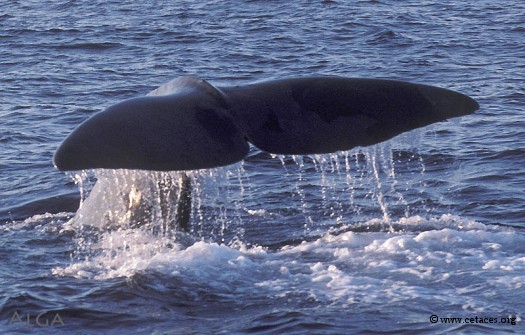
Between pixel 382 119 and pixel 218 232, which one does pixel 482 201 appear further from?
pixel 382 119

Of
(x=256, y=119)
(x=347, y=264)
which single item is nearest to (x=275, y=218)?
(x=347, y=264)

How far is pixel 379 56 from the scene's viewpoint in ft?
59.2

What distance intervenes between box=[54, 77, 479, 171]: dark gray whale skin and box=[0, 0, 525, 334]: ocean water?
225 millimetres

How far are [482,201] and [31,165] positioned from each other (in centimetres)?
492

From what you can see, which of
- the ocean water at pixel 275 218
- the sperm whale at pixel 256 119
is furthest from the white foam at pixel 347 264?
the sperm whale at pixel 256 119

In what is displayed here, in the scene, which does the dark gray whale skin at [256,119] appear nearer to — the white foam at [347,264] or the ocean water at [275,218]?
the ocean water at [275,218]

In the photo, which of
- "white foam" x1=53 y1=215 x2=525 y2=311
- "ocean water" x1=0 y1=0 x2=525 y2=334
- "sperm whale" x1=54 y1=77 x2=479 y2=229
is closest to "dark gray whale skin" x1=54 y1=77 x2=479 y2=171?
"sperm whale" x1=54 y1=77 x2=479 y2=229

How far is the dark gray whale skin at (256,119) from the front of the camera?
18.3 feet

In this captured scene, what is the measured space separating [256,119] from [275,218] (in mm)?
3220

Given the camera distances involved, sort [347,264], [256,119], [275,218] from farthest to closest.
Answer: [275,218], [347,264], [256,119]

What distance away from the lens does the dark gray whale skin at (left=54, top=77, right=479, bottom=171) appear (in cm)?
557

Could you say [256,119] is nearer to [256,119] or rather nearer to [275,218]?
[256,119]

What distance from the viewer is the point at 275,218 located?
948 cm

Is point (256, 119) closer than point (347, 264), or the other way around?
point (256, 119)
